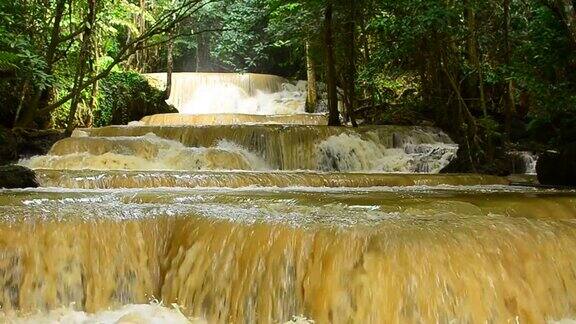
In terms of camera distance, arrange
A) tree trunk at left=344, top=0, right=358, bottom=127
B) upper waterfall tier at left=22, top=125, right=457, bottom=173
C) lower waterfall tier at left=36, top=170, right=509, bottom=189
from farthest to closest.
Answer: tree trunk at left=344, top=0, right=358, bottom=127
upper waterfall tier at left=22, top=125, right=457, bottom=173
lower waterfall tier at left=36, top=170, right=509, bottom=189

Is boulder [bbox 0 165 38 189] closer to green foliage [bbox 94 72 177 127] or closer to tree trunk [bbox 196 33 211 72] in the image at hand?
green foliage [bbox 94 72 177 127]

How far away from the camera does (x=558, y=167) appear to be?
26.8 feet

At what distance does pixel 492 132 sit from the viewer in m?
9.20

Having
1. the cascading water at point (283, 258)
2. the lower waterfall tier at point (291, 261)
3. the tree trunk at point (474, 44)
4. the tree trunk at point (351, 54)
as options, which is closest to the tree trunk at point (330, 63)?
the tree trunk at point (351, 54)

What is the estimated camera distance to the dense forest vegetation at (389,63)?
7.56m

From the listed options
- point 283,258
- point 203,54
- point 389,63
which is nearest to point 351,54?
point 389,63

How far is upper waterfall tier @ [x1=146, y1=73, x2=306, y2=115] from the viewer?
20.5 meters

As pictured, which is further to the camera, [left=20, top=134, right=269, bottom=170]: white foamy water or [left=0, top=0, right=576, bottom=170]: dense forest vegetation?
[left=20, top=134, right=269, bottom=170]: white foamy water

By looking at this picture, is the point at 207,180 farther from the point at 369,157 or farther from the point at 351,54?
the point at 351,54

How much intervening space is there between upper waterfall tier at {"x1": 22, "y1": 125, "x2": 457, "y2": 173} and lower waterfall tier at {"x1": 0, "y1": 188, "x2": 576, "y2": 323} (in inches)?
166

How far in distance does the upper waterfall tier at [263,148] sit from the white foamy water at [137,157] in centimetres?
2

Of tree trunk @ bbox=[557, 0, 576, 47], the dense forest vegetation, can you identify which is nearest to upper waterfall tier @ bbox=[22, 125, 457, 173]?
the dense forest vegetation

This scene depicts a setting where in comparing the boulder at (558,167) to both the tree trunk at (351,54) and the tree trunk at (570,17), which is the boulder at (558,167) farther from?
the tree trunk at (351,54)

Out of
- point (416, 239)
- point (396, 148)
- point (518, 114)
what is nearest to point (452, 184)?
point (396, 148)
